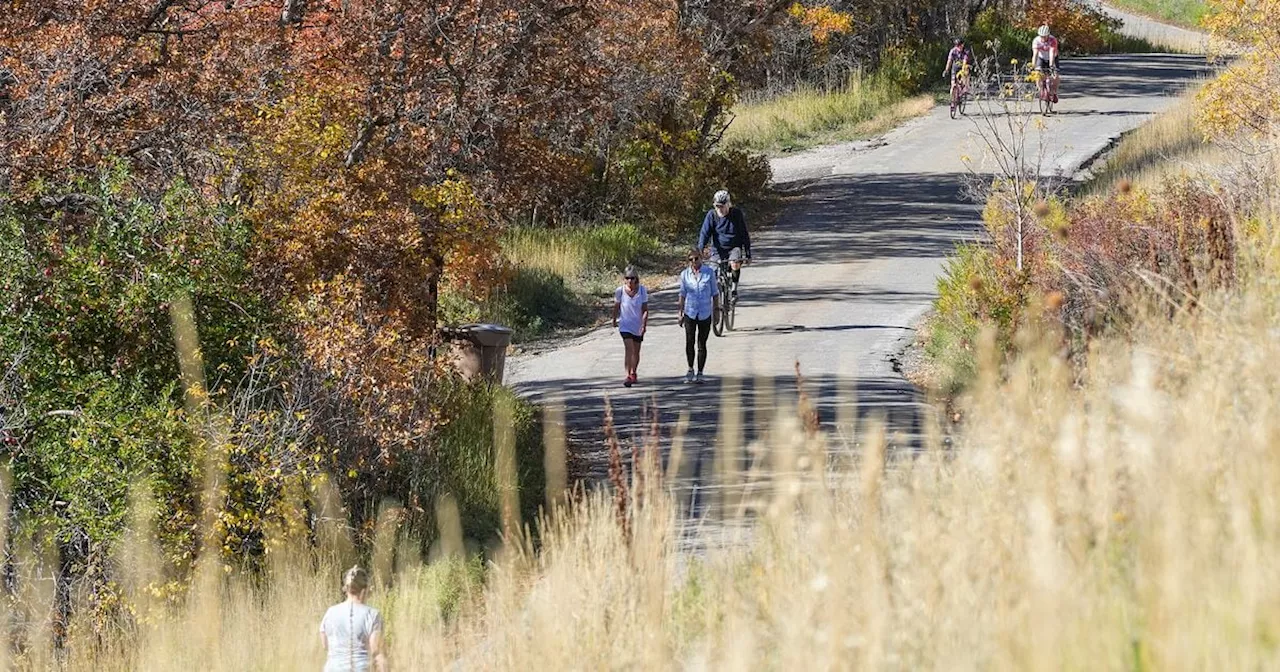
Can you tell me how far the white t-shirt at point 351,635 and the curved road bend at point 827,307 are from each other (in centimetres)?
177

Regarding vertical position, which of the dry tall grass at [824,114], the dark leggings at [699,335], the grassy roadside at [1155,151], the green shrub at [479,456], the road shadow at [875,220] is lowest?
the green shrub at [479,456]

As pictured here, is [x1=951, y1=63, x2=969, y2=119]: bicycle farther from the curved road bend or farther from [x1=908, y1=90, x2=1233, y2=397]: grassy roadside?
[x1=908, y1=90, x2=1233, y2=397]: grassy roadside

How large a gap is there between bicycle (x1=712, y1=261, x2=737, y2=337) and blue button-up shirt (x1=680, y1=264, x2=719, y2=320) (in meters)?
2.18

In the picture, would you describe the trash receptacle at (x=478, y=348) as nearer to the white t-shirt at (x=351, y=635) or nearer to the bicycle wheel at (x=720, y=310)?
the bicycle wheel at (x=720, y=310)

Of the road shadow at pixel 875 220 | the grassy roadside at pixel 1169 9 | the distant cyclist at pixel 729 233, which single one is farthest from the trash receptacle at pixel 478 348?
the grassy roadside at pixel 1169 9

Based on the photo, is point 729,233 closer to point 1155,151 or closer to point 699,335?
point 699,335

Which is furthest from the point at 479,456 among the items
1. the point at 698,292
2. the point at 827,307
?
the point at 827,307

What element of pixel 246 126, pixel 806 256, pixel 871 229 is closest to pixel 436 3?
pixel 246 126

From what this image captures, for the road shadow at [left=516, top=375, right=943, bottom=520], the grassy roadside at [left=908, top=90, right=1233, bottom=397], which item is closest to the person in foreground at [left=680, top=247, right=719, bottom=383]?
the road shadow at [left=516, top=375, right=943, bottom=520]

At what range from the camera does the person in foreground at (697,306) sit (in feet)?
57.6

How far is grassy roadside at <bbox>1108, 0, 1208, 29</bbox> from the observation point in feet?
214

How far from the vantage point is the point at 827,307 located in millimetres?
22938

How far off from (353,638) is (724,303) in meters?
12.7

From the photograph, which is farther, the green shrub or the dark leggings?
the dark leggings
